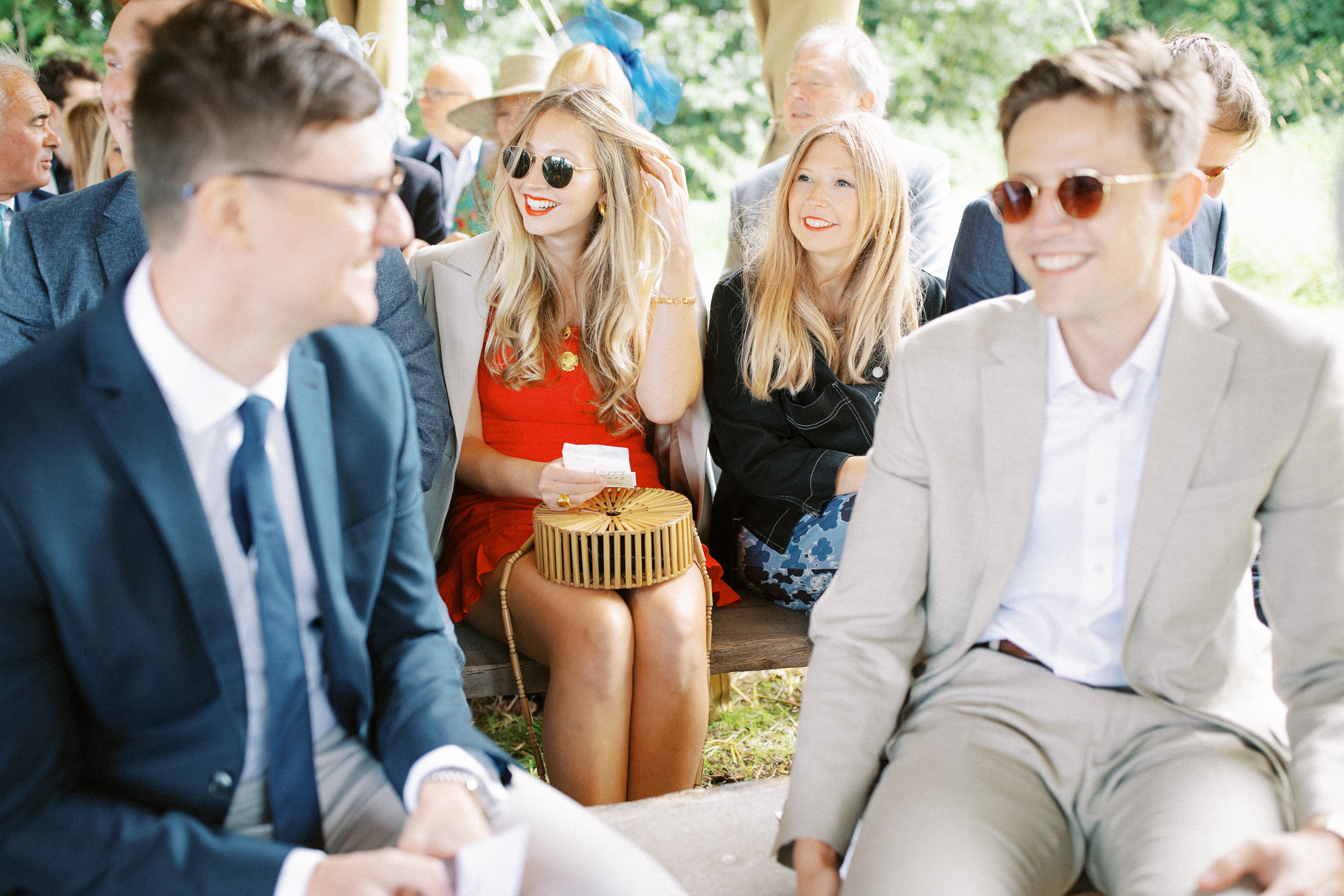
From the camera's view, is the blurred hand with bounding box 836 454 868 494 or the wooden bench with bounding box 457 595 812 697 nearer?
the wooden bench with bounding box 457 595 812 697

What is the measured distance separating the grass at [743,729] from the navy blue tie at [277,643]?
68.8 inches

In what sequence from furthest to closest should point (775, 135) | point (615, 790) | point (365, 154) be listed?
1. point (775, 135)
2. point (615, 790)
3. point (365, 154)

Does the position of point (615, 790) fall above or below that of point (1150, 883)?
below

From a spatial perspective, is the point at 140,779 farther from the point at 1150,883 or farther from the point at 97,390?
the point at 1150,883

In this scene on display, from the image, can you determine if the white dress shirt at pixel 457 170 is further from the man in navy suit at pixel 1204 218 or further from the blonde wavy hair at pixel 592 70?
the man in navy suit at pixel 1204 218

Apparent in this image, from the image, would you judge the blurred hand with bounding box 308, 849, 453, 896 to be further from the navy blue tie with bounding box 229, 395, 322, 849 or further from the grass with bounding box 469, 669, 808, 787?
the grass with bounding box 469, 669, 808, 787

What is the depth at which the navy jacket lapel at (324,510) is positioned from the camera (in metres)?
1.59

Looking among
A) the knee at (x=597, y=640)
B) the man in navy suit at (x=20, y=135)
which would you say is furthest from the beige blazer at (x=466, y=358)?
the man in navy suit at (x=20, y=135)

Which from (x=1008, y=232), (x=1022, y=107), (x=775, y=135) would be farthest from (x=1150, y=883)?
(x=775, y=135)

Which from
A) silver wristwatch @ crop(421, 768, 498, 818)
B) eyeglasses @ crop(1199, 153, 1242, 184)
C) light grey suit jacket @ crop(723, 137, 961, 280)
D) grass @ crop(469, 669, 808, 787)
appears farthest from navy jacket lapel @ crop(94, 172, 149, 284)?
eyeglasses @ crop(1199, 153, 1242, 184)

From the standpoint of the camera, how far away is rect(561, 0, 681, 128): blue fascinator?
4902 millimetres

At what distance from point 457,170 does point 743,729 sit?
4.49 m

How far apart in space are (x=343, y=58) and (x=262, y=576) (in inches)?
29.8

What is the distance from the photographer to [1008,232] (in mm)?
1822
